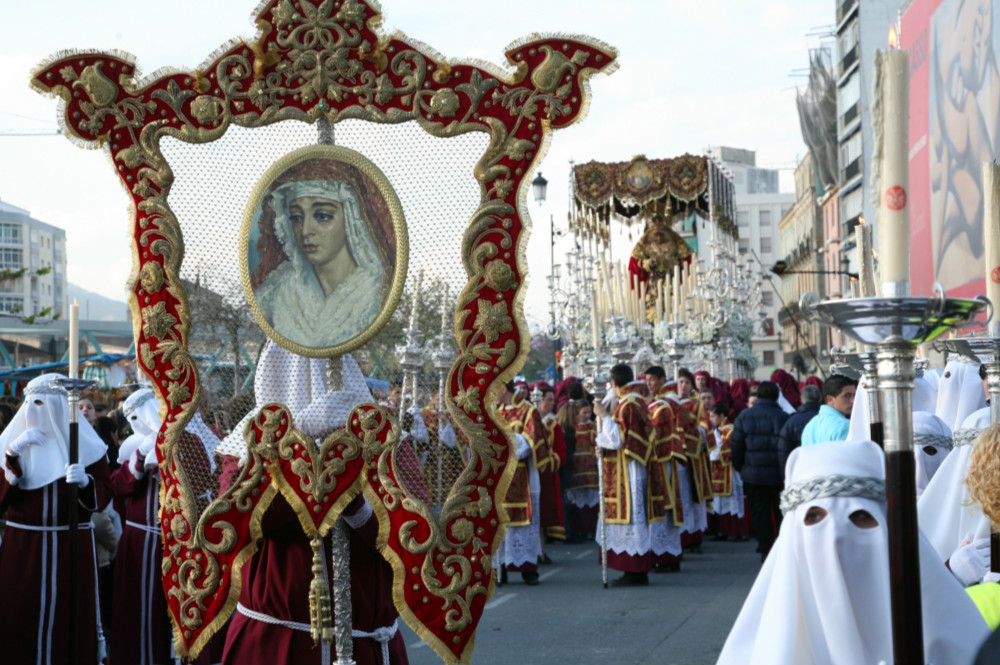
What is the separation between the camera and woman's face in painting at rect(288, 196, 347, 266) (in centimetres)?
411

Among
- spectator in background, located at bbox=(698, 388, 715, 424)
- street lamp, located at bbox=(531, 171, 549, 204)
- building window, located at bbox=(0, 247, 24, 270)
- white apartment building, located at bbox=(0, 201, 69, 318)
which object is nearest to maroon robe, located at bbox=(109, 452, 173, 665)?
spectator in background, located at bbox=(698, 388, 715, 424)

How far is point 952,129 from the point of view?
1627 cm

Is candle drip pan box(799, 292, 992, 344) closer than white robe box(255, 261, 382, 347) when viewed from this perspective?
Yes

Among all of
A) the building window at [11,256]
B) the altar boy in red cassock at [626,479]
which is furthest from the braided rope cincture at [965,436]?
the building window at [11,256]

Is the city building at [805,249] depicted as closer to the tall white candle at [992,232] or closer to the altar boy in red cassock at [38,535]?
the altar boy in red cassock at [38,535]

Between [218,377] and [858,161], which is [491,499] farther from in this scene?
[858,161]

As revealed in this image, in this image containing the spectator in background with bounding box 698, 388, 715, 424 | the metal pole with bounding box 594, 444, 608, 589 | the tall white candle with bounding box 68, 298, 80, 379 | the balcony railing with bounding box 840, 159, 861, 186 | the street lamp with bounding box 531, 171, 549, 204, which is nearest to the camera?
the tall white candle with bounding box 68, 298, 80, 379

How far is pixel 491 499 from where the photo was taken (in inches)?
158

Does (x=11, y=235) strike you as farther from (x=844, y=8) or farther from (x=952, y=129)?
(x=952, y=129)

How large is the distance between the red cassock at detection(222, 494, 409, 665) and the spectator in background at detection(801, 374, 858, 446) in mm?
4613

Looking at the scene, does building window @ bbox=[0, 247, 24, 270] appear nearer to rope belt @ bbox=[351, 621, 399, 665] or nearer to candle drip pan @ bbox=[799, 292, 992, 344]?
rope belt @ bbox=[351, 621, 399, 665]

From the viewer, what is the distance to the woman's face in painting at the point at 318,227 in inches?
162

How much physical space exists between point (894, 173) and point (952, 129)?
50.9 feet

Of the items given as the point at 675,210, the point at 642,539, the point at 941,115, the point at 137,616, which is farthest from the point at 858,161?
the point at 137,616
